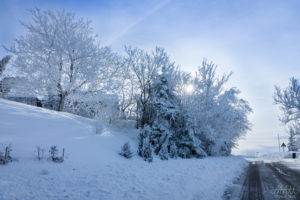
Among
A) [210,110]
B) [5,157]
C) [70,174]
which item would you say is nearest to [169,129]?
[210,110]

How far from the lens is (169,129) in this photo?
15398mm

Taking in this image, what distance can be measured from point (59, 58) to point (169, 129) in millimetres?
11345

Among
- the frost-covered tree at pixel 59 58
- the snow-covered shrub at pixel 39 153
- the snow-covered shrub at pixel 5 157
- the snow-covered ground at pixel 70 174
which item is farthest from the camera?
the frost-covered tree at pixel 59 58

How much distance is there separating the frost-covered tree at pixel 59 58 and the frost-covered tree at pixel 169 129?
5.15m

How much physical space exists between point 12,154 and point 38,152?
0.80 meters

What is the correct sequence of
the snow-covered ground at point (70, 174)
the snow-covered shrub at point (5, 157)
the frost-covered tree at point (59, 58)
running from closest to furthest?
the snow-covered ground at point (70, 174), the snow-covered shrub at point (5, 157), the frost-covered tree at point (59, 58)

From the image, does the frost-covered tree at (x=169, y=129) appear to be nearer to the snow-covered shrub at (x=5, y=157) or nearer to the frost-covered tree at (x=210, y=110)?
the frost-covered tree at (x=210, y=110)

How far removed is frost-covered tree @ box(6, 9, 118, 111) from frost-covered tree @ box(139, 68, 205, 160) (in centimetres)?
515

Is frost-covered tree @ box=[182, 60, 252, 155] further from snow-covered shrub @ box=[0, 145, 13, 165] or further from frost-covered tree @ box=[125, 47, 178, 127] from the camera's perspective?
snow-covered shrub @ box=[0, 145, 13, 165]

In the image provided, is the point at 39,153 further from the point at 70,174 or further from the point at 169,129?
the point at 169,129

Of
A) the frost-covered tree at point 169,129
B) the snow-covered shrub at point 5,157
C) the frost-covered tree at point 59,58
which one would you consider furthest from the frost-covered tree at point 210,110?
the snow-covered shrub at point 5,157

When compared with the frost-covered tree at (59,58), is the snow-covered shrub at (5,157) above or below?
below

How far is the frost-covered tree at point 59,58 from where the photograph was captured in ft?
43.8

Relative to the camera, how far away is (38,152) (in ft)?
19.8
